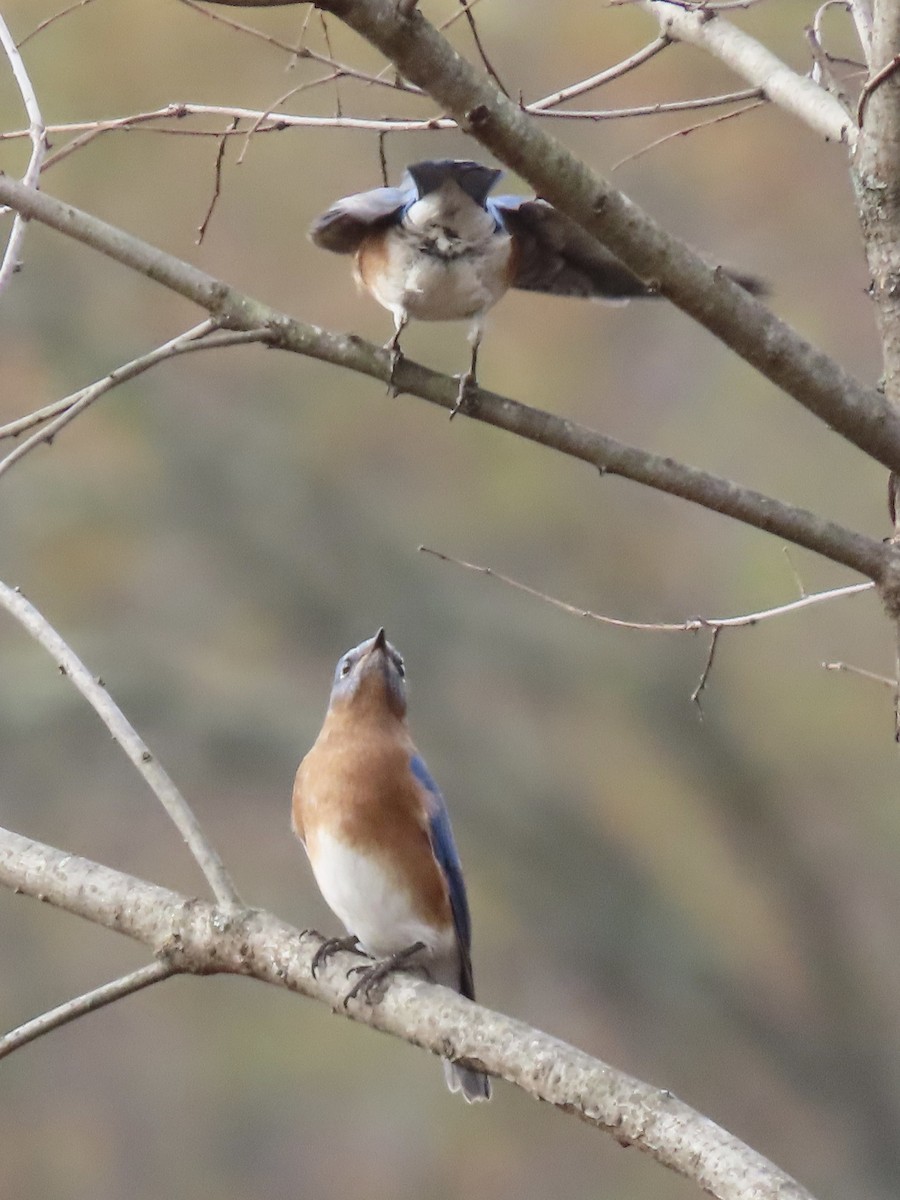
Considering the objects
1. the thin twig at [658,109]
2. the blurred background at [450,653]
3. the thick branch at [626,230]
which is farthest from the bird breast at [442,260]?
the blurred background at [450,653]

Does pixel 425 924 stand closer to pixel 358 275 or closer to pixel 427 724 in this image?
pixel 358 275

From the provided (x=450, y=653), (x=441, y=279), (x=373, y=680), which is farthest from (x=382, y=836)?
(x=450, y=653)

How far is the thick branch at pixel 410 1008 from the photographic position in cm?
109

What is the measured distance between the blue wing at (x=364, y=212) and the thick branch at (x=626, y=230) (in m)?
0.58

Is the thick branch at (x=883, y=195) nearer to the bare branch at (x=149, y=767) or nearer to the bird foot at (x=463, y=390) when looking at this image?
the bird foot at (x=463, y=390)

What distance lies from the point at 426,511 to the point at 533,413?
3.44 meters

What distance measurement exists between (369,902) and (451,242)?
0.91m

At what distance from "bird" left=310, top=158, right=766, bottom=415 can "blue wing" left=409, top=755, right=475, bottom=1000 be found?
2.20ft

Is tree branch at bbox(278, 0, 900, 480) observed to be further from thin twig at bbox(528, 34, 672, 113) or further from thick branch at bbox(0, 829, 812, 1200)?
thick branch at bbox(0, 829, 812, 1200)

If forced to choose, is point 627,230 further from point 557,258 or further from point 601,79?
point 557,258

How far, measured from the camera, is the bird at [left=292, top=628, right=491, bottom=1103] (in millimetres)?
2027

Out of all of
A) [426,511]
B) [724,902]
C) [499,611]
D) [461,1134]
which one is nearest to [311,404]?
[426,511]

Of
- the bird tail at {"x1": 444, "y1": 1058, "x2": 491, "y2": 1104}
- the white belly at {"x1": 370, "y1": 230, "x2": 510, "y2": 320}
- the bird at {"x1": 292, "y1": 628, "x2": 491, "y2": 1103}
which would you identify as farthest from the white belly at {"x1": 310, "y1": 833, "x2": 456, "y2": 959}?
the white belly at {"x1": 370, "y1": 230, "x2": 510, "y2": 320}

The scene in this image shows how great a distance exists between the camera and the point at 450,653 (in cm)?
437
